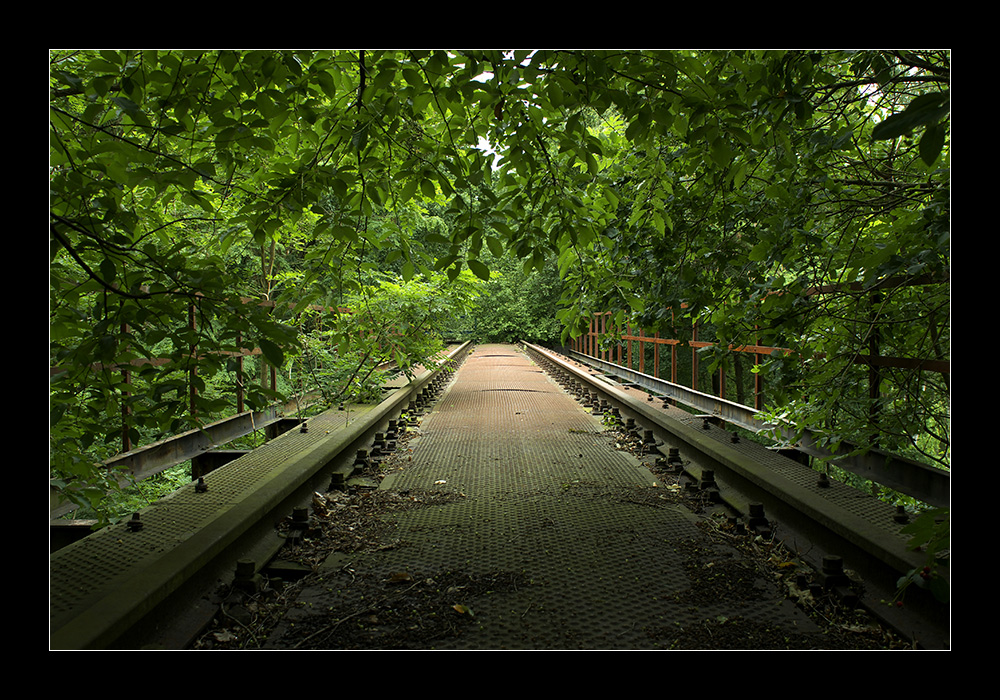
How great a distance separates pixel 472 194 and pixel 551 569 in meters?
1.68

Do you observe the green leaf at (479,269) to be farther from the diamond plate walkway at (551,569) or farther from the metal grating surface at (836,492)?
the metal grating surface at (836,492)

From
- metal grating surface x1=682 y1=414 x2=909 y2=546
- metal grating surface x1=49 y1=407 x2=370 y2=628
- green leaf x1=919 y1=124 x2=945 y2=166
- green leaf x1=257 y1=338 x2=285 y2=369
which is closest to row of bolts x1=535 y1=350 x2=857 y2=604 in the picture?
metal grating surface x1=682 y1=414 x2=909 y2=546

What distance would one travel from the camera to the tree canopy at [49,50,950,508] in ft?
6.07

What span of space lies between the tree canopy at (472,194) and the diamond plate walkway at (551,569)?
3.17 feet

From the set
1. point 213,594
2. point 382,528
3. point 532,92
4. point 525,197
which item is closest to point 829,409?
point 525,197

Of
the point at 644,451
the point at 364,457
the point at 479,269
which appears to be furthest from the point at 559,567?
the point at 644,451

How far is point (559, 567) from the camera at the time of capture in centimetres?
262

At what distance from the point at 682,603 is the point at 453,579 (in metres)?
0.95

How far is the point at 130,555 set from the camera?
217 centimetres

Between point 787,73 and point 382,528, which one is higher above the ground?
point 787,73

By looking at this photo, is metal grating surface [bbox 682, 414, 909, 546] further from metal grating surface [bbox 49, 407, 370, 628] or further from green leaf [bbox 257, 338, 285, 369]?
metal grating surface [bbox 49, 407, 370, 628]

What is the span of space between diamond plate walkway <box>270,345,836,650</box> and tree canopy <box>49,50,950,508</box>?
97cm

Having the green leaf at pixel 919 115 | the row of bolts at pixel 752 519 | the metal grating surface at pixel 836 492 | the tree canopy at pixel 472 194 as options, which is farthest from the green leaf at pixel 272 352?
the metal grating surface at pixel 836 492

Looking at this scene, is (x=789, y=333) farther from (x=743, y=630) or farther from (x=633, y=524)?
(x=743, y=630)
